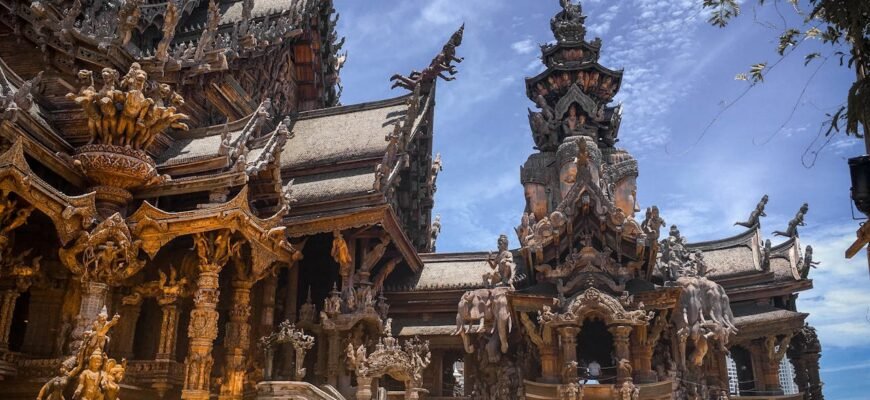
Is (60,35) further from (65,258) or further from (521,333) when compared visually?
(521,333)

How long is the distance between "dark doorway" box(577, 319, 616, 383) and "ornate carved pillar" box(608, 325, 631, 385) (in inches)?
64.9

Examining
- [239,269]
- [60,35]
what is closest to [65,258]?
[239,269]

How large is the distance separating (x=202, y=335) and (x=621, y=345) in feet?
25.1

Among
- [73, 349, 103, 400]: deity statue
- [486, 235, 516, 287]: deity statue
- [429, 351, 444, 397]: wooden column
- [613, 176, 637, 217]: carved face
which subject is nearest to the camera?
[73, 349, 103, 400]: deity statue

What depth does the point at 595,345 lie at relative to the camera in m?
15.0

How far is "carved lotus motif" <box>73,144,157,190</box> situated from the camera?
10.2 metres

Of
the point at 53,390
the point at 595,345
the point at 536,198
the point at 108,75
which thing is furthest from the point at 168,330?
the point at 536,198

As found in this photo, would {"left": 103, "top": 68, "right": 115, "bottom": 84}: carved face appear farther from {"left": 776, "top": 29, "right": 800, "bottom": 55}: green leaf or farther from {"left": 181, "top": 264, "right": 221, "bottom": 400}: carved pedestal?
{"left": 776, "top": 29, "right": 800, "bottom": 55}: green leaf

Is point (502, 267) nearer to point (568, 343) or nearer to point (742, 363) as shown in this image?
point (568, 343)

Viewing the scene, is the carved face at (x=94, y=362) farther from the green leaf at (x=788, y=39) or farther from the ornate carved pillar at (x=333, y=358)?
the green leaf at (x=788, y=39)

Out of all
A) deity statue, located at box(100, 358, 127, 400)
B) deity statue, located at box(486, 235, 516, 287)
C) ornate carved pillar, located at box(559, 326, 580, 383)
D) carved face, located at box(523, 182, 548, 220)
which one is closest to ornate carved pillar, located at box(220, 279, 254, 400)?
deity statue, located at box(100, 358, 127, 400)

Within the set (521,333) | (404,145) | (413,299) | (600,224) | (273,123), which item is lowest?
(521,333)

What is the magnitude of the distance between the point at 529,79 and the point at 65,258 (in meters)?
16.6

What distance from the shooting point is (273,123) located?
57.7ft
